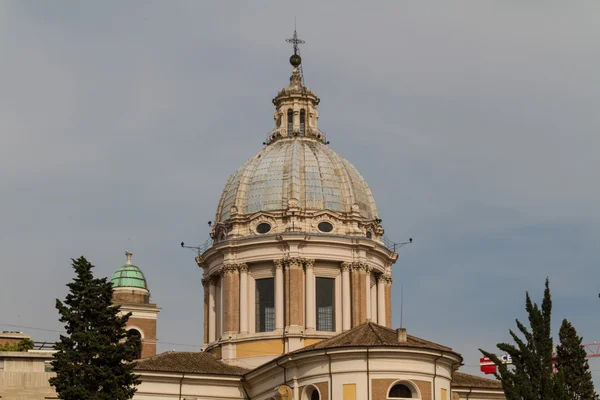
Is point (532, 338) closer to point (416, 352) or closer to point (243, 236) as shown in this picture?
point (416, 352)

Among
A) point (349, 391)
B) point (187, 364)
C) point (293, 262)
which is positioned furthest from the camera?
point (293, 262)

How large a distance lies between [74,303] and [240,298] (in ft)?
72.1

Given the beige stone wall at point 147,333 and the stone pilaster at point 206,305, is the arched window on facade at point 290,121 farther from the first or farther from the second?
the beige stone wall at point 147,333

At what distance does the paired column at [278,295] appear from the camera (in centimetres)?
8425

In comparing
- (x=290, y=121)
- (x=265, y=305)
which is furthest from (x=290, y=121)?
(x=265, y=305)

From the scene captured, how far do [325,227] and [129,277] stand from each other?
16.8 metres

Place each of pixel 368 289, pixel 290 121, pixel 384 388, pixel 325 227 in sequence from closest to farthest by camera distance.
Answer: pixel 384 388 < pixel 368 289 < pixel 325 227 < pixel 290 121

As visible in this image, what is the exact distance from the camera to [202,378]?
80.2 metres

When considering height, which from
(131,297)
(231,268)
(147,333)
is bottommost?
(147,333)

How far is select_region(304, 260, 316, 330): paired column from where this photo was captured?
84.2 m

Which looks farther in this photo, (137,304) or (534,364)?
(137,304)

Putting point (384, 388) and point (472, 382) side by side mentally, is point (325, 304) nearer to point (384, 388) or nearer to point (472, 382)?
point (472, 382)

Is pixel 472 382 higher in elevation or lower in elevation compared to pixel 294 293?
lower

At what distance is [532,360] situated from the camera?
2229 inches
